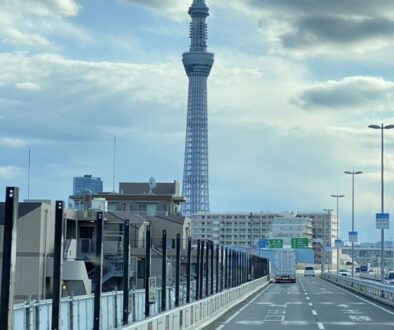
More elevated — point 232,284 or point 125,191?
point 125,191

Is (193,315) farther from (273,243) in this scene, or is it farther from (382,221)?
(273,243)

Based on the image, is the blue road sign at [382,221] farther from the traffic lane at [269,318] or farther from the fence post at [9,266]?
the fence post at [9,266]

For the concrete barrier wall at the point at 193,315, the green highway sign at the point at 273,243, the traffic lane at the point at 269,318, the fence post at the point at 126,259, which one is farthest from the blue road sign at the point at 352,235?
the fence post at the point at 126,259

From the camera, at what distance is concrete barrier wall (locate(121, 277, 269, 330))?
65.6 ft

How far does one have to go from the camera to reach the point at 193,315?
93.5ft

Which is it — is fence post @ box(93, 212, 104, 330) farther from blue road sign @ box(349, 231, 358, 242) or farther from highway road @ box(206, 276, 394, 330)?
blue road sign @ box(349, 231, 358, 242)

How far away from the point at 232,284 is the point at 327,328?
32.0m

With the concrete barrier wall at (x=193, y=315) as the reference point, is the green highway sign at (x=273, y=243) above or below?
above

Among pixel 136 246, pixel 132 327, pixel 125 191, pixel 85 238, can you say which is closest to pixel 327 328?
pixel 132 327

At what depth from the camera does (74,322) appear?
67.8 feet

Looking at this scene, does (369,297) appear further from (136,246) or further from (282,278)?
(282,278)

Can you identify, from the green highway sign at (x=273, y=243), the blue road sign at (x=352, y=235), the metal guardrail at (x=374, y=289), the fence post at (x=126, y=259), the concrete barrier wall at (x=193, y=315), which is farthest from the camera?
the green highway sign at (x=273, y=243)

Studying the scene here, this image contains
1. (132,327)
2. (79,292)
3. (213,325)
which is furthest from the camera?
(79,292)

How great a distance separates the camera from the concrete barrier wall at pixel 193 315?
65.6 ft
